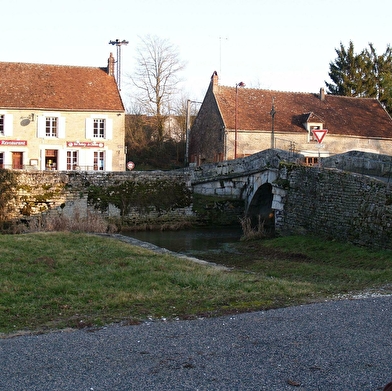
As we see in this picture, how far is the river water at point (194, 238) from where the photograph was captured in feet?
65.8

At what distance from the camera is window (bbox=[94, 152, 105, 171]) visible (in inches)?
1357

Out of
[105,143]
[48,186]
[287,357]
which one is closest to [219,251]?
[48,186]

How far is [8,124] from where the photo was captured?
33.0 metres

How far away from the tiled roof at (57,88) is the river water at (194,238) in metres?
11.3

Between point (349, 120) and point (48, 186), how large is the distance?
67.2 feet

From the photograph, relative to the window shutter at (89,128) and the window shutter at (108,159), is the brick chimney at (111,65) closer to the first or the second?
the window shutter at (89,128)

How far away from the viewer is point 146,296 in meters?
8.46

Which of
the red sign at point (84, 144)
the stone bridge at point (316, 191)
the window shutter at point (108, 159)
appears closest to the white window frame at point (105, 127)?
the red sign at point (84, 144)

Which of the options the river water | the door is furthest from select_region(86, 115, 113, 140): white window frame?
the river water

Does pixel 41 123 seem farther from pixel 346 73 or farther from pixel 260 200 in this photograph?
pixel 346 73

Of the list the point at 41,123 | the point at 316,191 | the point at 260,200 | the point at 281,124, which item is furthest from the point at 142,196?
the point at 281,124

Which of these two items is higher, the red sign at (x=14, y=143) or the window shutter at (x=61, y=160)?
the red sign at (x=14, y=143)

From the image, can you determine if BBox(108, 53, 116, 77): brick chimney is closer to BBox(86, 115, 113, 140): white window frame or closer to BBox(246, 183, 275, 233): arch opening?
BBox(86, 115, 113, 140): white window frame

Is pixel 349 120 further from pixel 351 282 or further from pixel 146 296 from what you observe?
pixel 146 296
